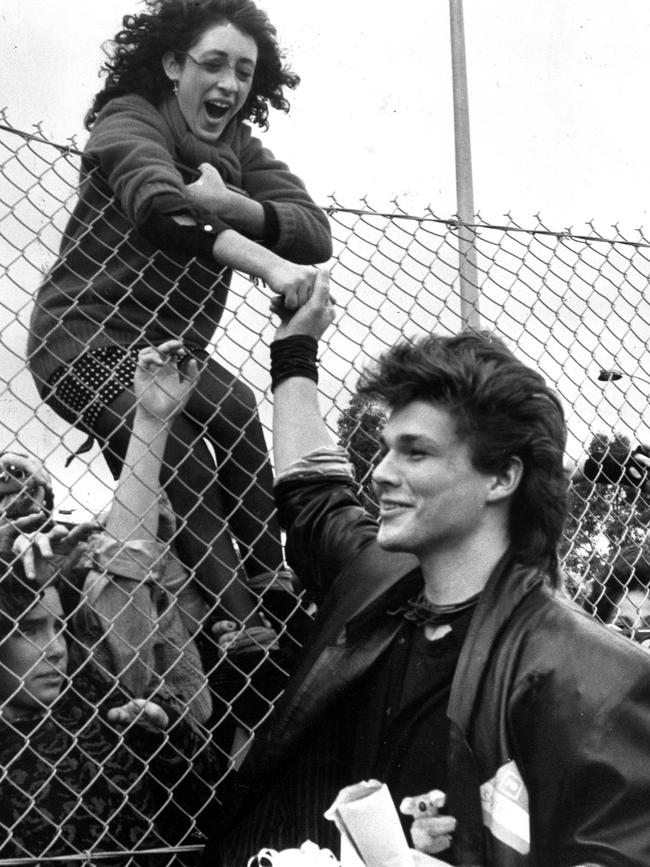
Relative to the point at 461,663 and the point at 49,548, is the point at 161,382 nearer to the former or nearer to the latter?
the point at 49,548

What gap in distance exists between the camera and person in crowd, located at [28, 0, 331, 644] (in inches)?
122

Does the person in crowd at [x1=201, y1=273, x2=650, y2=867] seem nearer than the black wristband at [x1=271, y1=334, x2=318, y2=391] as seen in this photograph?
Yes

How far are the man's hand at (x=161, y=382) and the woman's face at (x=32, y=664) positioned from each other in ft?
1.64

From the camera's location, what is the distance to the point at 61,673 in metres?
2.79

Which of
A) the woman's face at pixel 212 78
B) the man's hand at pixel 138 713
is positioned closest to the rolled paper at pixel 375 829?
the man's hand at pixel 138 713

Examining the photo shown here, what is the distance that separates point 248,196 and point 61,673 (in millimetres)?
1288

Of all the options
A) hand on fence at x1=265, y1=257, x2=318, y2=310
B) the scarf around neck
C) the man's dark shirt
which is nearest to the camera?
the man's dark shirt

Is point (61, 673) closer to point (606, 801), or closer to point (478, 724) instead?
point (478, 724)

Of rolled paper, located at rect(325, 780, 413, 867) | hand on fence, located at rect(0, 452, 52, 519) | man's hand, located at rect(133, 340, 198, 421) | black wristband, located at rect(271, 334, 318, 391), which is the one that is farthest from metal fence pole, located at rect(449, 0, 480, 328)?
rolled paper, located at rect(325, 780, 413, 867)

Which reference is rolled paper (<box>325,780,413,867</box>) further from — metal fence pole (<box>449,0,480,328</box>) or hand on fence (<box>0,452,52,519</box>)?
metal fence pole (<box>449,0,480,328</box>)

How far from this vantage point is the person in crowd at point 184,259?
3100 mm

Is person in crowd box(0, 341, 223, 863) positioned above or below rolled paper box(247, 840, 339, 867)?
below

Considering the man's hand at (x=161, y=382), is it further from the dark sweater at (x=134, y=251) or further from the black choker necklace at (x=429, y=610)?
the black choker necklace at (x=429, y=610)

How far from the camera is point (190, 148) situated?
3.45m
